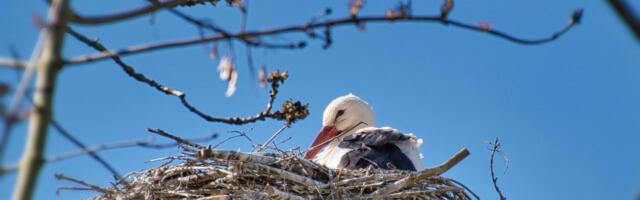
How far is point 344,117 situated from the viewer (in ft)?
21.7

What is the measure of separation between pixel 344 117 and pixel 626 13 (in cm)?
540

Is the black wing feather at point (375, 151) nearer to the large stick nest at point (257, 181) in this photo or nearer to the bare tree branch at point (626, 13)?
the large stick nest at point (257, 181)

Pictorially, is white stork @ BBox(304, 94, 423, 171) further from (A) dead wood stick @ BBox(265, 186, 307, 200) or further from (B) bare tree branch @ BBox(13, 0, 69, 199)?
(B) bare tree branch @ BBox(13, 0, 69, 199)

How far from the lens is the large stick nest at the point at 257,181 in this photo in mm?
4144

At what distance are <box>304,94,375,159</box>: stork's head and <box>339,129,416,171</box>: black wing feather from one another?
1036mm

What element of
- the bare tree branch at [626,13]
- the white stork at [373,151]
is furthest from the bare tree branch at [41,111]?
the white stork at [373,151]

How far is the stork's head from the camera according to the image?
259 inches

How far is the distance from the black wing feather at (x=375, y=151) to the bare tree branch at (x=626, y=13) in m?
3.55

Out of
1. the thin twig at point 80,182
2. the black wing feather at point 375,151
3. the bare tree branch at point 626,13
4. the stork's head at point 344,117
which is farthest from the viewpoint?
the stork's head at point 344,117

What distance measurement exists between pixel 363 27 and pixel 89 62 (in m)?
0.56

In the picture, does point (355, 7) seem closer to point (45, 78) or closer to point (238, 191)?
point (45, 78)

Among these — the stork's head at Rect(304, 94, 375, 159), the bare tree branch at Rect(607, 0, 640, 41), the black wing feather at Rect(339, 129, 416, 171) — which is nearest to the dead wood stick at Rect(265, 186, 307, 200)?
the black wing feather at Rect(339, 129, 416, 171)

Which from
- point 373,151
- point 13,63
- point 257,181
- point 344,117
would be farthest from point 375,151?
point 13,63

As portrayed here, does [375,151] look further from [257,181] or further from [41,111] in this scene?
[41,111]
